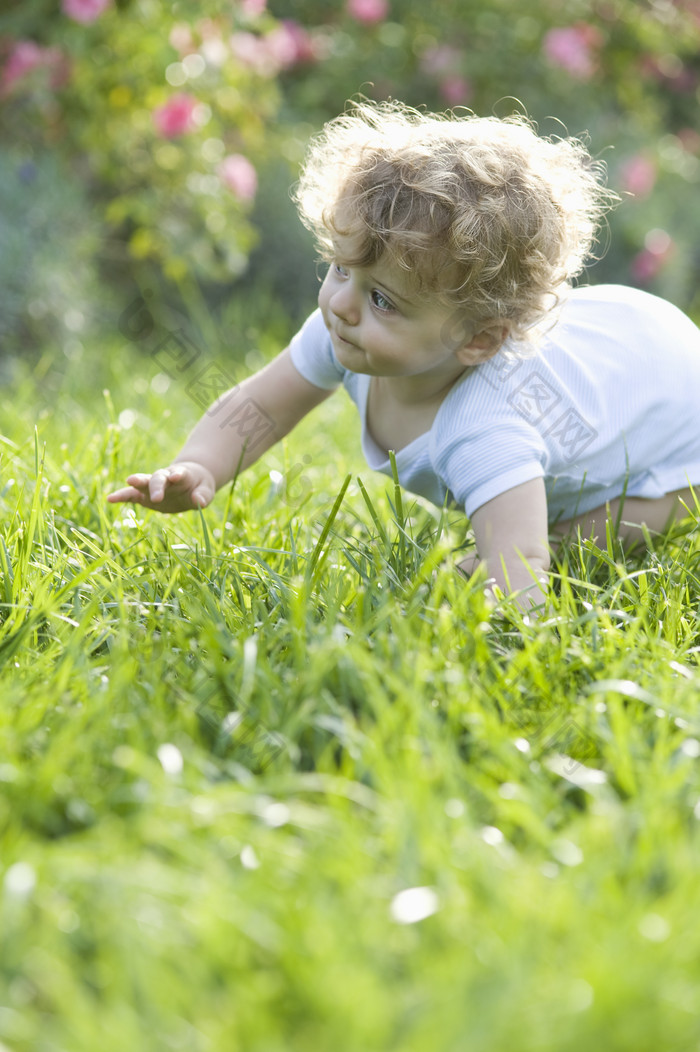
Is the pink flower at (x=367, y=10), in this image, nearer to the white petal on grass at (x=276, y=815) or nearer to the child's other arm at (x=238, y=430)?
the child's other arm at (x=238, y=430)

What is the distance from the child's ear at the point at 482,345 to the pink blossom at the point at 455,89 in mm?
3981

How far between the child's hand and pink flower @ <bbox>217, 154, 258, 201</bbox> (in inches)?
94.4

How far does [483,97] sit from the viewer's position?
554 centimetres

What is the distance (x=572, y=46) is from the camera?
541 cm

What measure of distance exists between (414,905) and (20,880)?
350 millimetres

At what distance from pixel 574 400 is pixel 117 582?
3.05 feet

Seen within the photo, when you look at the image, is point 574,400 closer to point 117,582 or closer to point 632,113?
point 117,582

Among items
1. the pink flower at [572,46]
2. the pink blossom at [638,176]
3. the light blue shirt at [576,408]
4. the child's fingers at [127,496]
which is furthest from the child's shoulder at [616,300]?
the pink flower at [572,46]

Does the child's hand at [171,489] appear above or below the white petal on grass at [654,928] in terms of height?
above

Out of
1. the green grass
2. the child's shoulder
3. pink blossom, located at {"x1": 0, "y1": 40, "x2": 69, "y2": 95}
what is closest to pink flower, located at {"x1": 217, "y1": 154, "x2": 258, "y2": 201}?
pink blossom, located at {"x1": 0, "y1": 40, "x2": 69, "y2": 95}

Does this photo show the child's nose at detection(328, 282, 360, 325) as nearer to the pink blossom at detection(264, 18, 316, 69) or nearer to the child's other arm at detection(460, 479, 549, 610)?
the child's other arm at detection(460, 479, 549, 610)

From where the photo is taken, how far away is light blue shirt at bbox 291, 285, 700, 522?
1845mm

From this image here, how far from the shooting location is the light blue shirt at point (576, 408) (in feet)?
6.05

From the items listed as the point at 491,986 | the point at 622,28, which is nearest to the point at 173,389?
the point at 491,986
